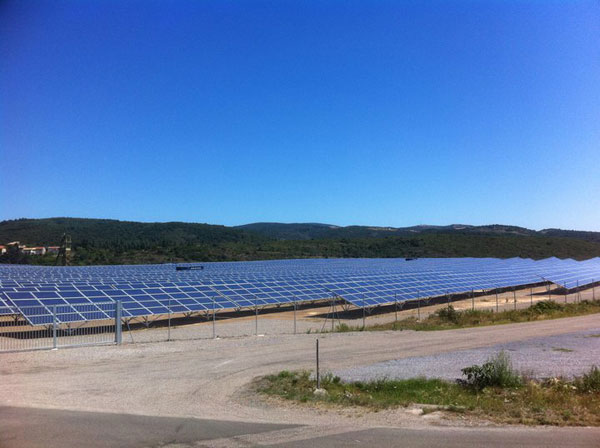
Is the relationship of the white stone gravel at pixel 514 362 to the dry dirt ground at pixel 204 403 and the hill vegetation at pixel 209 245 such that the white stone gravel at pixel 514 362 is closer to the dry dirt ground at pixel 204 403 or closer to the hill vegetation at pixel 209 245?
the dry dirt ground at pixel 204 403

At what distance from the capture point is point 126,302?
27.8 meters

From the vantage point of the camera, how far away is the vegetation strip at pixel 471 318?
28.0 metres

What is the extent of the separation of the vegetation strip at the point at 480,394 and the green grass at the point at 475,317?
551 inches

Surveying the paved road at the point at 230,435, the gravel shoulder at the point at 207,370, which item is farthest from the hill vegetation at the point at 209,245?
the paved road at the point at 230,435

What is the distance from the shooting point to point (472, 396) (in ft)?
37.7

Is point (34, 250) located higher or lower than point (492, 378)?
higher

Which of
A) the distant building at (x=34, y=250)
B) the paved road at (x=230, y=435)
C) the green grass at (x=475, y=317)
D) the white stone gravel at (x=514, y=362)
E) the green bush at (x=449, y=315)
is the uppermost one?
the distant building at (x=34, y=250)

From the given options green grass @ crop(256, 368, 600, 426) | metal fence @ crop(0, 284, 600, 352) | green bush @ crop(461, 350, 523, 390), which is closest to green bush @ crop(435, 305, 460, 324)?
metal fence @ crop(0, 284, 600, 352)

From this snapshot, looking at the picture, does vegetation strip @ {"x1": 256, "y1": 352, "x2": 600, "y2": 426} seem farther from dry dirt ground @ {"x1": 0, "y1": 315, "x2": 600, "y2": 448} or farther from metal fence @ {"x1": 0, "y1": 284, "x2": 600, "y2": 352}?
metal fence @ {"x1": 0, "y1": 284, "x2": 600, "y2": 352}

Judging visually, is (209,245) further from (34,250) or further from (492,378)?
(492,378)

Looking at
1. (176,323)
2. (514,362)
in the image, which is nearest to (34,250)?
(176,323)

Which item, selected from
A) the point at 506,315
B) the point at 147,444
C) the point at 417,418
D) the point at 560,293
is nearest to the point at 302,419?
the point at 417,418

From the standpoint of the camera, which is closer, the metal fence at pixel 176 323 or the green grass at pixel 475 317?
the metal fence at pixel 176 323

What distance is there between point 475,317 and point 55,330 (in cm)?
2499
